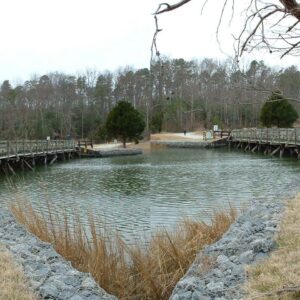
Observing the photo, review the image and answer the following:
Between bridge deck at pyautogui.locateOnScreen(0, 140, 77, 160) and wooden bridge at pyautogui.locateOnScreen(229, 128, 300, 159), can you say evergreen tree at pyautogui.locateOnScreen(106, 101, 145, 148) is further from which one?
wooden bridge at pyautogui.locateOnScreen(229, 128, 300, 159)

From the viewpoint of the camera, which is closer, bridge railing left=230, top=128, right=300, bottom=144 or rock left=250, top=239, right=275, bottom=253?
rock left=250, top=239, right=275, bottom=253

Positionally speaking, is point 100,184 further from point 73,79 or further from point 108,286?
point 73,79

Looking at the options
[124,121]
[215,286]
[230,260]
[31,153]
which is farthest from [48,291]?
[124,121]

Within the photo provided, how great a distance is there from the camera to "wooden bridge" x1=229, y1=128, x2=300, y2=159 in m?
34.7

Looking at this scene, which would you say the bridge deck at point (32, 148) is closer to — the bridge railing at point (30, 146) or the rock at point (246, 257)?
the bridge railing at point (30, 146)

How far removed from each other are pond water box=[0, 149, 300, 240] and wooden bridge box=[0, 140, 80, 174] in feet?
9.37

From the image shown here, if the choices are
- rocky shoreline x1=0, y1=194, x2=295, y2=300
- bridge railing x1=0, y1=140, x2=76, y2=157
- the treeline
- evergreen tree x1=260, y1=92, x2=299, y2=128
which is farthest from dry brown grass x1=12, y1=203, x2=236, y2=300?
the treeline

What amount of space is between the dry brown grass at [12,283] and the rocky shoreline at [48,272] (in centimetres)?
10

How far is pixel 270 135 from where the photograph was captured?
4003 centimetres

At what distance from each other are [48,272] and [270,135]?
36.2m

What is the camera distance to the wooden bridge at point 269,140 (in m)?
34.7

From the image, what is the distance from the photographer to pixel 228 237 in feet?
23.3

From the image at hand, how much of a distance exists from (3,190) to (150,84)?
16.7 metres

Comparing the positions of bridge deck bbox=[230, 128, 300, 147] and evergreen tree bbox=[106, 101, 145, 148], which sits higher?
evergreen tree bbox=[106, 101, 145, 148]
